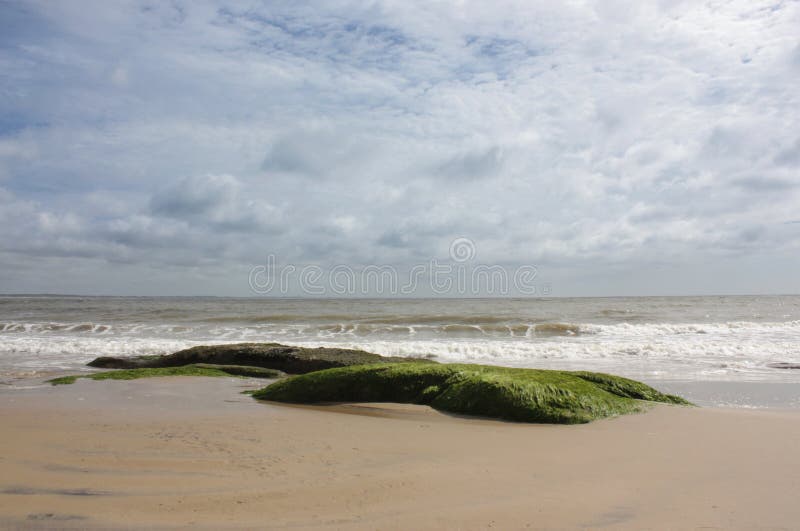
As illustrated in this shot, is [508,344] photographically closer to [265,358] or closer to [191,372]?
[265,358]

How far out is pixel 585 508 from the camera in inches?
131

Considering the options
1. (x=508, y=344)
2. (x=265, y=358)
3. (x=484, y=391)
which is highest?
(x=484, y=391)

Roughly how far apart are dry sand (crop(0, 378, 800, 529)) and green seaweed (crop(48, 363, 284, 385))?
11.0 ft

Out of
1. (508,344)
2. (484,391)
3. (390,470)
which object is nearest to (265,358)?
(484,391)

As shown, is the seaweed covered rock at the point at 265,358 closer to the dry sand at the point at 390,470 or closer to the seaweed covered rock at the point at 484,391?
the seaweed covered rock at the point at 484,391

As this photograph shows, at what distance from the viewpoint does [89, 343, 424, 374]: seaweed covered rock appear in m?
11.1

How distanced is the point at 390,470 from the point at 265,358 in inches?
319

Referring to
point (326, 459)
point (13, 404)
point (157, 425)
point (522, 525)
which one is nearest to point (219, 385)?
point (13, 404)

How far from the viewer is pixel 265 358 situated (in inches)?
457

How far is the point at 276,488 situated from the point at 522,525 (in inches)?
63.3

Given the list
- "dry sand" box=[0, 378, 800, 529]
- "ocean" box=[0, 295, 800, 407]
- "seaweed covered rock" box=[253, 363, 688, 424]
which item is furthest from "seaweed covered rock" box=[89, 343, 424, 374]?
"dry sand" box=[0, 378, 800, 529]

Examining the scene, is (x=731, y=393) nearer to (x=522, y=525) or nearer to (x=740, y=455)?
(x=740, y=455)

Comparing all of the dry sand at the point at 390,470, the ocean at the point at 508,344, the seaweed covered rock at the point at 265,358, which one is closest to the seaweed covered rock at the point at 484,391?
the dry sand at the point at 390,470

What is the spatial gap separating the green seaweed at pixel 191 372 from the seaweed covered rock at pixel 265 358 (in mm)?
474
